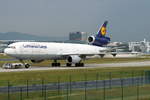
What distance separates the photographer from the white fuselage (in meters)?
64.2

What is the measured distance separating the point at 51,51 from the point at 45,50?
1.70 m

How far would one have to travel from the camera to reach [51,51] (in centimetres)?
6856

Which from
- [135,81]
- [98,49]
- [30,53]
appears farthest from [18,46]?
[135,81]

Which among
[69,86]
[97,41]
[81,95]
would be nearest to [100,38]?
[97,41]

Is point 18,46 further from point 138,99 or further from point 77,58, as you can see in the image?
point 138,99

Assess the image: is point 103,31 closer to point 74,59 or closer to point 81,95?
point 74,59

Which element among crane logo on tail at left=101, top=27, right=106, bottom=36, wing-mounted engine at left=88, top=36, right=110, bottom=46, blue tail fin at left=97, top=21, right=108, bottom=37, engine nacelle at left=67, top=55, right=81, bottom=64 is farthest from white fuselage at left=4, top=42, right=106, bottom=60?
crane logo on tail at left=101, top=27, right=106, bottom=36

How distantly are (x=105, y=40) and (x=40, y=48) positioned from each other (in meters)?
21.6

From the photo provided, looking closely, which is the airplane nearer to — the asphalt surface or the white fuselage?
the white fuselage

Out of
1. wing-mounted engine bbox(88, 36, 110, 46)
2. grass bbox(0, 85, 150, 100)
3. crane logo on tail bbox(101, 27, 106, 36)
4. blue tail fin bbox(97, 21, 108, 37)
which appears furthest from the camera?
crane logo on tail bbox(101, 27, 106, 36)

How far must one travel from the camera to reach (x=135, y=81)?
46094 millimetres

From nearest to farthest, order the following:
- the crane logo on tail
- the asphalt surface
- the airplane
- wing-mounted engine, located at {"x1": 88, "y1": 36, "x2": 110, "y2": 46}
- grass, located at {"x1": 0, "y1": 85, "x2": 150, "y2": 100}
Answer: grass, located at {"x1": 0, "y1": 85, "x2": 150, "y2": 100}, the asphalt surface, the airplane, wing-mounted engine, located at {"x1": 88, "y1": 36, "x2": 110, "y2": 46}, the crane logo on tail

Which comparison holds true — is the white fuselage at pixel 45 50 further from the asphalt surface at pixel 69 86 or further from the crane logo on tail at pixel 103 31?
the asphalt surface at pixel 69 86

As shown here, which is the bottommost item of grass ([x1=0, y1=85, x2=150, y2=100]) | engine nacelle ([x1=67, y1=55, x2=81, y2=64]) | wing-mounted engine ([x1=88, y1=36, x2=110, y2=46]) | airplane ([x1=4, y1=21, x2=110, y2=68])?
grass ([x1=0, y1=85, x2=150, y2=100])
